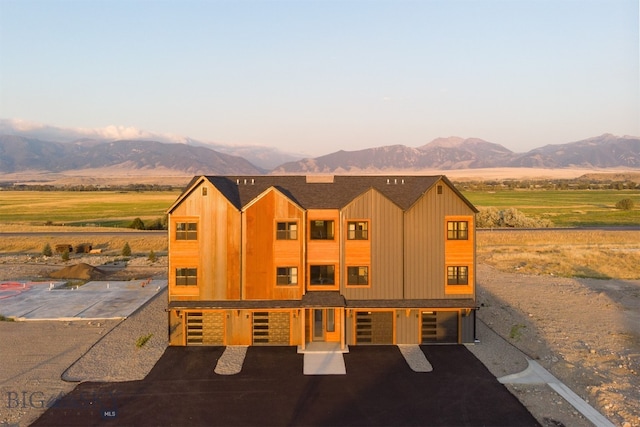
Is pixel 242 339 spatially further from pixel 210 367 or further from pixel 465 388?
pixel 465 388

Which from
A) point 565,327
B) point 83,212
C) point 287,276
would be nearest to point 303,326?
point 287,276

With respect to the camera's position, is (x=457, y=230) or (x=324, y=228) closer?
(x=457, y=230)

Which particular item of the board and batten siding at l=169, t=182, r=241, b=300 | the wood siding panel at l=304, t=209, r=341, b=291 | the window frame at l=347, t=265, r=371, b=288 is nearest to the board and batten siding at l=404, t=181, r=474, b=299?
the window frame at l=347, t=265, r=371, b=288

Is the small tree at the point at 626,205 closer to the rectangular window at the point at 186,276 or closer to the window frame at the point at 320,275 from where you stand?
the window frame at the point at 320,275

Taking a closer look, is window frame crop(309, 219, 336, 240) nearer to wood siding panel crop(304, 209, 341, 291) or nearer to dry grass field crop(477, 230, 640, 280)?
wood siding panel crop(304, 209, 341, 291)

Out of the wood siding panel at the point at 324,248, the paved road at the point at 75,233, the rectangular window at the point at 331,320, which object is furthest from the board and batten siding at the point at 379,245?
the paved road at the point at 75,233

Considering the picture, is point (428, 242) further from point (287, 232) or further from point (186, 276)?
point (186, 276)

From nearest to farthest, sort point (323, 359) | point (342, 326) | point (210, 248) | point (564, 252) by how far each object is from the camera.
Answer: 1. point (323, 359)
2. point (342, 326)
3. point (210, 248)
4. point (564, 252)
